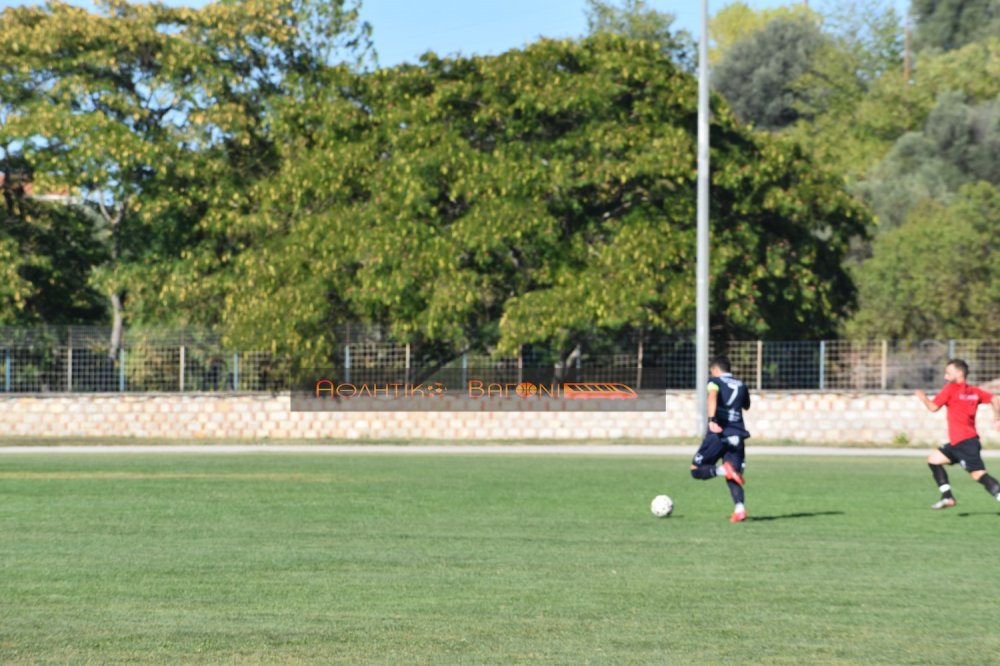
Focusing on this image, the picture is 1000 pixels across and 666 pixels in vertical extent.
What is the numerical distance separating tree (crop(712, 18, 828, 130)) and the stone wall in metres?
50.0

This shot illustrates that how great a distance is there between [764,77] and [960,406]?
68.7 m

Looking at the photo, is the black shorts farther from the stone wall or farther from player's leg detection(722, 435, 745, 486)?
the stone wall

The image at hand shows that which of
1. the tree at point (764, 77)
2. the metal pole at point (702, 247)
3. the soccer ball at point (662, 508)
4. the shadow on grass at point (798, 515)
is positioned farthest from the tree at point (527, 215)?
the tree at point (764, 77)

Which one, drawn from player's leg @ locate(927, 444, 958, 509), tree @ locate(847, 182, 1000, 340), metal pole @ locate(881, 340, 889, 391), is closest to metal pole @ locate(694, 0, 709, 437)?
metal pole @ locate(881, 340, 889, 391)

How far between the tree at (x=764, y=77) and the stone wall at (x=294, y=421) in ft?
164

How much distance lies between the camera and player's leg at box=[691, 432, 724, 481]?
50.6 feet

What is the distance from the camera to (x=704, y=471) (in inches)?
611

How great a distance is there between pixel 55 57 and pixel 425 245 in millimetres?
11519

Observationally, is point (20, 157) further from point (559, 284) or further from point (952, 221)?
point (952, 221)

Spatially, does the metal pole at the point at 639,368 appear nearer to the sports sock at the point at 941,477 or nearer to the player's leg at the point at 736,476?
the sports sock at the point at 941,477

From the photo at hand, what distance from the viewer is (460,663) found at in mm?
7520

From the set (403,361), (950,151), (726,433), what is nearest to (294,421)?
(403,361)

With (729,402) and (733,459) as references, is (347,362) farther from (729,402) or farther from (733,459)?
(729,402)

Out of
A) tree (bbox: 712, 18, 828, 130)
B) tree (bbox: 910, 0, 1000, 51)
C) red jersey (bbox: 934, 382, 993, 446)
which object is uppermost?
tree (bbox: 910, 0, 1000, 51)
